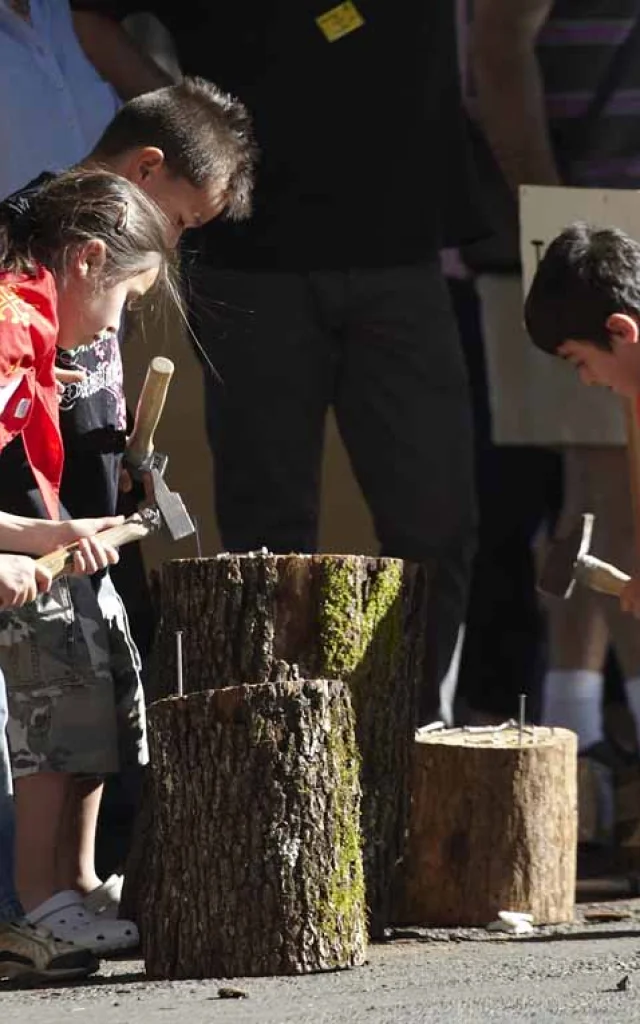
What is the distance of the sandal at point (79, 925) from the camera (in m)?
4.41

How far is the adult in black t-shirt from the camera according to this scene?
5.78m

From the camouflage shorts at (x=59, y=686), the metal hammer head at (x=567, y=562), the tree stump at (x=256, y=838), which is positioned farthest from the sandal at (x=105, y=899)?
the metal hammer head at (x=567, y=562)

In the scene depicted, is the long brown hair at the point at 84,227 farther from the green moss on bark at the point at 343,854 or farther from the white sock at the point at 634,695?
the white sock at the point at 634,695

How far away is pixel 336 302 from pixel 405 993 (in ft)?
7.62

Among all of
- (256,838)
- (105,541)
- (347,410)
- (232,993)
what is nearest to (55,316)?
(105,541)

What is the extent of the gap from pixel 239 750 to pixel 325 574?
0.59 metres

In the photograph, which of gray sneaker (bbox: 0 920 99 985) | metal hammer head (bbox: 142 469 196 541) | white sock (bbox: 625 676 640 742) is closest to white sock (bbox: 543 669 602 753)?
white sock (bbox: 625 676 640 742)

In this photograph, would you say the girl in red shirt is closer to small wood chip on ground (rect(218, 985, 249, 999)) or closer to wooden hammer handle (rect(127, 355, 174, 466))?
wooden hammer handle (rect(127, 355, 174, 466))

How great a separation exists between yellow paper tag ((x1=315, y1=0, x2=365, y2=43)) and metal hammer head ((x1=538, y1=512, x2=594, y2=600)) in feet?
5.21

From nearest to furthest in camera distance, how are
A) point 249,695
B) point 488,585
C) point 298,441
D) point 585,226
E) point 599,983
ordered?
1. point 599,983
2. point 249,695
3. point 585,226
4. point 298,441
5. point 488,585

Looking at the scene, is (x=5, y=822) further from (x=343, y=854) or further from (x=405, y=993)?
(x=405, y=993)

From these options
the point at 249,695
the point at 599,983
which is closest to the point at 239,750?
the point at 249,695

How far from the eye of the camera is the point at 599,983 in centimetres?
391

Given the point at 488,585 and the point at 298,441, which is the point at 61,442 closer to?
the point at 298,441
